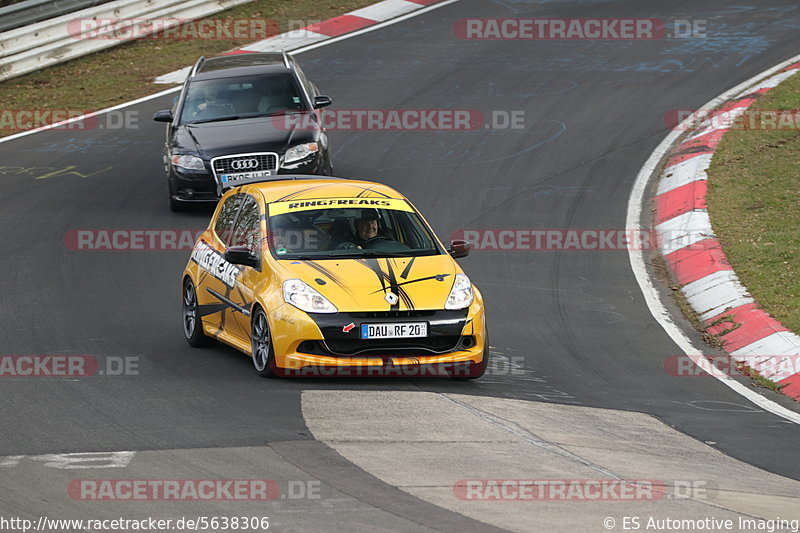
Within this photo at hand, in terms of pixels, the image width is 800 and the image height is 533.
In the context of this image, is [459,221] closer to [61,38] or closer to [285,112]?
[285,112]

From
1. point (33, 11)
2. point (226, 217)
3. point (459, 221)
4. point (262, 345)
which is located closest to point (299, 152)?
point (459, 221)

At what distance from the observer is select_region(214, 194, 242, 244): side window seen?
37.3 feet

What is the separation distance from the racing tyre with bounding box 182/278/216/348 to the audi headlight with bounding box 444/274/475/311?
2533mm

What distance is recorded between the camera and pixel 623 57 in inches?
925

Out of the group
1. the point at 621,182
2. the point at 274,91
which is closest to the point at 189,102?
the point at 274,91

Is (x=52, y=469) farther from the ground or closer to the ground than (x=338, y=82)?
closer to the ground

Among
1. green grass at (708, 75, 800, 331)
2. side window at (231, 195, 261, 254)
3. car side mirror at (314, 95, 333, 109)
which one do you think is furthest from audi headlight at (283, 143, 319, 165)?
green grass at (708, 75, 800, 331)

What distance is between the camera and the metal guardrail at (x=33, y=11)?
2409cm

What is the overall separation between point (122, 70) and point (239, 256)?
48.6 feet

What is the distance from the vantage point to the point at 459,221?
624 inches

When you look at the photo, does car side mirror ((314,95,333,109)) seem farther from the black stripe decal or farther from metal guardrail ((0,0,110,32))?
metal guardrail ((0,0,110,32))

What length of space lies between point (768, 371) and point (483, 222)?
5463 millimetres

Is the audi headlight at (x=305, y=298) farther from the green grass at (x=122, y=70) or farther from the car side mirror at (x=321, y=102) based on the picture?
the green grass at (x=122, y=70)

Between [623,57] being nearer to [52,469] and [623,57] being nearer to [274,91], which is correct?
[274,91]
